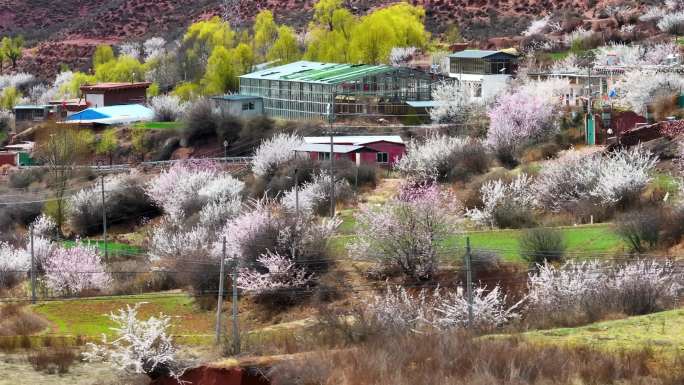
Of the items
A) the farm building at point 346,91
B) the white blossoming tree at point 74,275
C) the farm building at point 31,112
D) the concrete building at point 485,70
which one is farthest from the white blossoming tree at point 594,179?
the farm building at point 31,112

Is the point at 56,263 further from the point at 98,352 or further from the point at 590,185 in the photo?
the point at 590,185

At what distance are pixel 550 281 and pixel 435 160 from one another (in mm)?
20599

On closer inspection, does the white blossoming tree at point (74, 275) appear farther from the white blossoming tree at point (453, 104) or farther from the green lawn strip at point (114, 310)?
the white blossoming tree at point (453, 104)

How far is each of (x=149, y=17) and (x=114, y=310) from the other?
267ft

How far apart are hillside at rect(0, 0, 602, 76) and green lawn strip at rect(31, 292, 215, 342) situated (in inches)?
1992

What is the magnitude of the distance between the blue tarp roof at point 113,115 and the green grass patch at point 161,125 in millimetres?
1647

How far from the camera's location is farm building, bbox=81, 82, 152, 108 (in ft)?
247

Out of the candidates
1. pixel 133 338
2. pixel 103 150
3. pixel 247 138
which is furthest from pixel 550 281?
pixel 103 150

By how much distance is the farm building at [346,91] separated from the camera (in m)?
60.0

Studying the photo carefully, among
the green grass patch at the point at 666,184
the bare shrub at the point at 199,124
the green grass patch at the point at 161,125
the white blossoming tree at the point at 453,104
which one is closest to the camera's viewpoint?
the green grass patch at the point at 666,184

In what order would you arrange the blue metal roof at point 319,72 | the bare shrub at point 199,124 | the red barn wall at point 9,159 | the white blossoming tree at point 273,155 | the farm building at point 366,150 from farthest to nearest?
the red barn wall at point 9,159, the bare shrub at point 199,124, the blue metal roof at point 319,72, the white blossoming tree at point 273,155, the farm building at point 366,150

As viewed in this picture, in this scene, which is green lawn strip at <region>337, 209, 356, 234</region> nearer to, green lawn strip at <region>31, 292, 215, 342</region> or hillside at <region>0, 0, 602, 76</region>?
green lawn strip at <region>31, 292, 215, 342</region>

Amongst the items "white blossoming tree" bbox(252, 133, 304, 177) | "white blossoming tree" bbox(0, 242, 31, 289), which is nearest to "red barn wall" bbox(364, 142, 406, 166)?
"white blossoming tree" bbox(252, 133, 304, 177)

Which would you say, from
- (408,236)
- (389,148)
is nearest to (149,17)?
(389,148)
